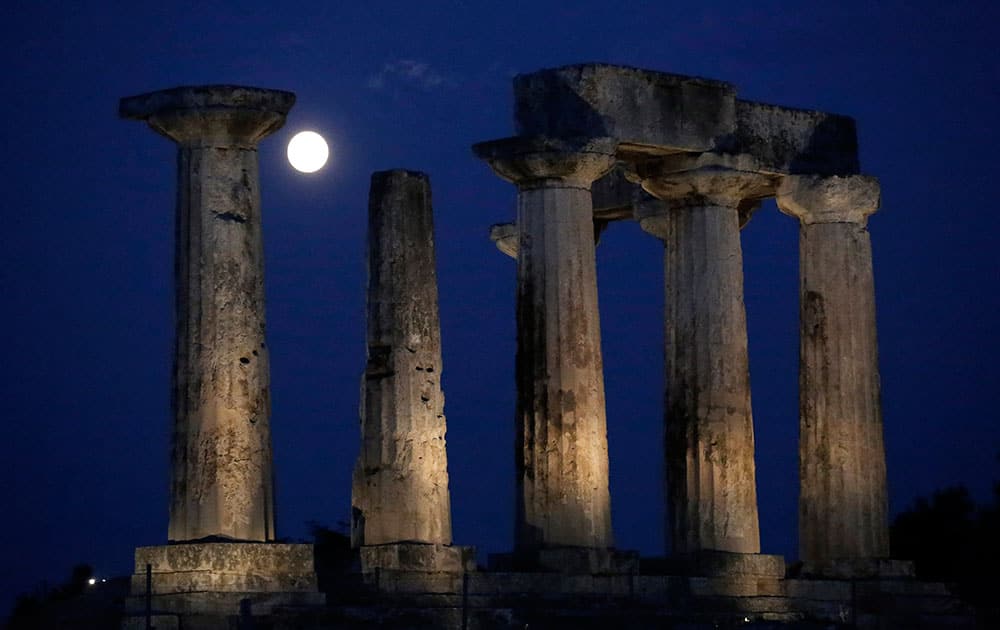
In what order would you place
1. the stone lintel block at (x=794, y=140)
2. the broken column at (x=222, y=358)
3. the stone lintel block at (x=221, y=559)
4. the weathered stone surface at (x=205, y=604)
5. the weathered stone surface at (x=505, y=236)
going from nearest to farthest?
the weathered stone surface at (x=205, y=604) < the stone lintel block at (x=221, y=559) < the broken column at (x=222, y=358) < the stone lintel block at (x=794, y=140) < the weathered stone surface at (x=505, y=236)

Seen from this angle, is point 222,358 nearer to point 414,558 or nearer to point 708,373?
point 414,558

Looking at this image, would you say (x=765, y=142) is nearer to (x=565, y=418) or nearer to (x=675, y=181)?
(x=675, y=181)

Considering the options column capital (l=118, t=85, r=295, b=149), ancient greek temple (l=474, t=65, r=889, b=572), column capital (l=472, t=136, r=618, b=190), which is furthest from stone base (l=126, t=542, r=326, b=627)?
column capital (l=472, t=136, r=618, b=190)

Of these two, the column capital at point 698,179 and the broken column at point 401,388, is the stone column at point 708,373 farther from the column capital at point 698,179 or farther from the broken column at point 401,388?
the broken column at point 401,388

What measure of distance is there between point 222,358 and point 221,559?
3.34m

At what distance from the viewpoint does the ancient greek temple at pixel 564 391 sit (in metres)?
53.2

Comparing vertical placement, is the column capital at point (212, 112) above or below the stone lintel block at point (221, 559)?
above

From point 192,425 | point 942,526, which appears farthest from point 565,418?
point 942,526

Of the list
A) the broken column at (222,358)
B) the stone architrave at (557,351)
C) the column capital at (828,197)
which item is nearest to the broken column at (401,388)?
the stone architrave at (557,351)

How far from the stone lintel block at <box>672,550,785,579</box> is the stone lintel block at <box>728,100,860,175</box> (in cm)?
772

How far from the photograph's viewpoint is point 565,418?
200ft

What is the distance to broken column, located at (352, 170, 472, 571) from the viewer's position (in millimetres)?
58562

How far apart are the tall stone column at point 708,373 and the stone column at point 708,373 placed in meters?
0.02

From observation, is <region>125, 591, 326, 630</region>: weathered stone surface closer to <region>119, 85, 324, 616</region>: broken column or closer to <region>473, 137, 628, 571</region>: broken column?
<region>119, 85, 324, 616</region>: broken column
